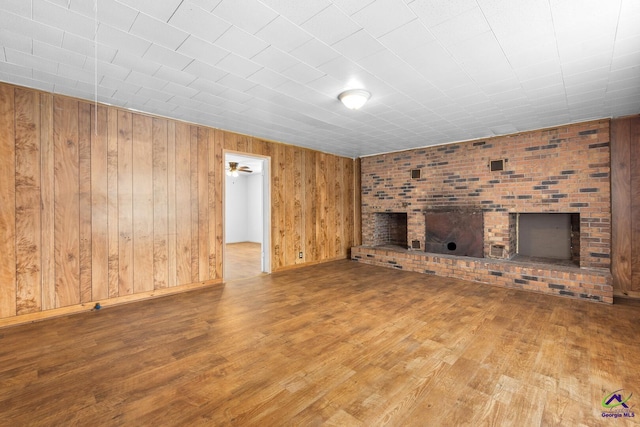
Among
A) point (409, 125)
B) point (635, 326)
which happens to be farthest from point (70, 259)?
point (635, 326)

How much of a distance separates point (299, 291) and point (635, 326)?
3559 millimetres

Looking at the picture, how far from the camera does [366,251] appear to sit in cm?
594

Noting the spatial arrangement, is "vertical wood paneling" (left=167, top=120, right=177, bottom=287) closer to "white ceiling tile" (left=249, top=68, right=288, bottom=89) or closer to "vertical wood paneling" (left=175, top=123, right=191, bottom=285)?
"vertical wood paneling" (left=175, top=123, right=191, bottom=285)

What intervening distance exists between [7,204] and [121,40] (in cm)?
215

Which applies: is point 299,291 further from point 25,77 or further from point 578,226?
point 578,226

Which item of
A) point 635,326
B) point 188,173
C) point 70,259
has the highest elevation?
Result: point 188,173

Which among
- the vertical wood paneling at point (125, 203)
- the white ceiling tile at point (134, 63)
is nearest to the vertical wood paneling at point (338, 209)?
A: the vertical wood paneling at point (125, 203)

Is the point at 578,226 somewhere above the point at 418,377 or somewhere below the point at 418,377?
above

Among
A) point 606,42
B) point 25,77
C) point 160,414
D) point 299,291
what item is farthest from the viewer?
point 299,291

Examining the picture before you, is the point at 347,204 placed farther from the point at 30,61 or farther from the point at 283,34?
the point at 30,61

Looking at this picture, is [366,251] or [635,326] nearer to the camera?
[635,326]

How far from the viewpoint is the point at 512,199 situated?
4500 mm

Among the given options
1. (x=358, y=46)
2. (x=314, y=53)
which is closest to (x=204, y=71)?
(x=314, y=53)

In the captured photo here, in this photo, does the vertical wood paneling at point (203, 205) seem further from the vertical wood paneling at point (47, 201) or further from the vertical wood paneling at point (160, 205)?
the vertical wood paneling at point (47, 201)
